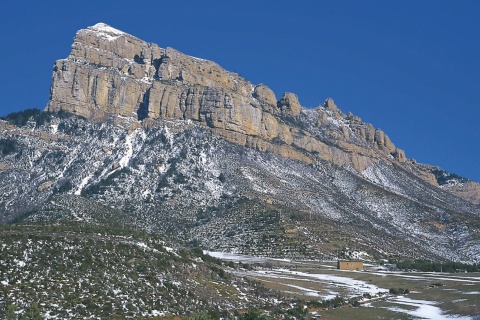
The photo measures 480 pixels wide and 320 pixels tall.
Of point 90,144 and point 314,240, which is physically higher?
point 90,144

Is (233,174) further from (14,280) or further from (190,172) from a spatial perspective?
(14,280)

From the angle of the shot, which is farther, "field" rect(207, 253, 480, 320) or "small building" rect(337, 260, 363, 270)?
"small building" rect(337, 260, 363, 270)

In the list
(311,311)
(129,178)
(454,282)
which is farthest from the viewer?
(129,178)

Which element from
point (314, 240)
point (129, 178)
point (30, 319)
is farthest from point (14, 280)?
point (129, 178)

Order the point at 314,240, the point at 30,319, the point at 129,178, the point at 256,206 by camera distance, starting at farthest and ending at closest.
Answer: the point at 129,178 < the point at 256,206 < the point at 314,240 < the point at 30,319

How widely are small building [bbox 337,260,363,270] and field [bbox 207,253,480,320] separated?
5.15 feet

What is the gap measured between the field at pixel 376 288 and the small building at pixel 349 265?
1.57m

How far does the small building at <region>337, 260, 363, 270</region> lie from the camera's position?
132562 mm

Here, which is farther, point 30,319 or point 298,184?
point 298,184

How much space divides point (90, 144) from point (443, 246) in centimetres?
9297

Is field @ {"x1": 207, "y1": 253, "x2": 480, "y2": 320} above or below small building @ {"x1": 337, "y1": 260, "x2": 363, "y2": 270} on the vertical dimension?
below

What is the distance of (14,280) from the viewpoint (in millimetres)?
68562

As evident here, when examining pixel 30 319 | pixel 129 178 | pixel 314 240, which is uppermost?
pixel 129 178

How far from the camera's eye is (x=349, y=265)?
13300 centimetres
